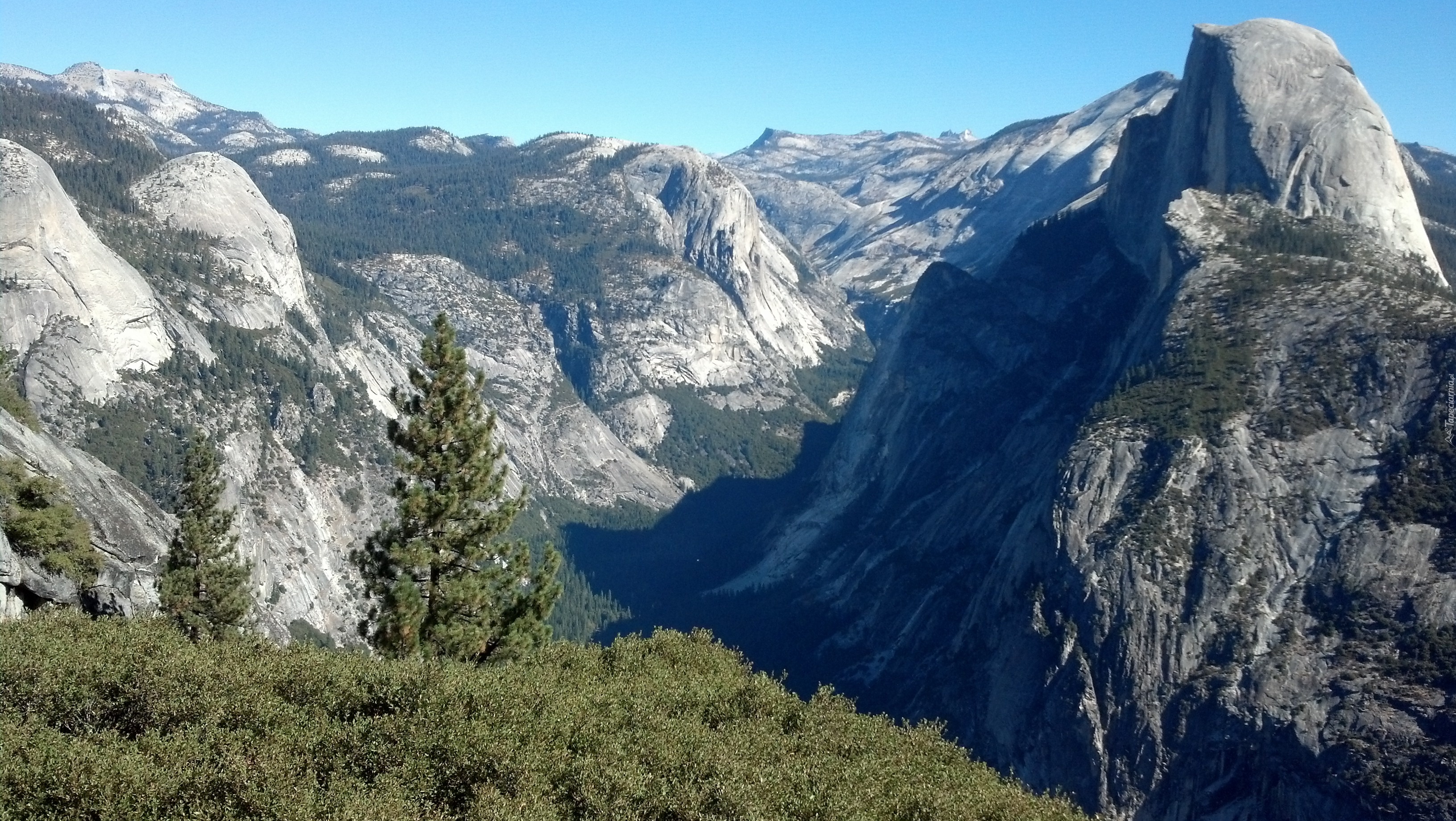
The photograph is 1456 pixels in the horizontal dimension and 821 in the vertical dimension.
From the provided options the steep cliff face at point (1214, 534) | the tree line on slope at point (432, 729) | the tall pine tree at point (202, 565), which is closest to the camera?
the tree line on slope at point (432, 729)

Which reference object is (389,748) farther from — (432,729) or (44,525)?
(44,525)

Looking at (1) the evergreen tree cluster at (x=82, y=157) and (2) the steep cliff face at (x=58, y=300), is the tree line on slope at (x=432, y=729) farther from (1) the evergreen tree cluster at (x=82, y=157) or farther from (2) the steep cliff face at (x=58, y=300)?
(1) the evergreen tree cluster at (x=82, y=157)

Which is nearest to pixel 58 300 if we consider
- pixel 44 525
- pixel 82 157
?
pixel 82 157

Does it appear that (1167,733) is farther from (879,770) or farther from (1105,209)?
(1105,209)

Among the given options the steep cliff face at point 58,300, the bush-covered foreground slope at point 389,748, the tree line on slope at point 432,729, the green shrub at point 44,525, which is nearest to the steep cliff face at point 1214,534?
the tree line on slope at point 432,729

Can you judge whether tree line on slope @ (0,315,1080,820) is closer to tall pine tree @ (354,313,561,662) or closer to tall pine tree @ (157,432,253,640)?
tall pine tree @ (354,313,561,662)

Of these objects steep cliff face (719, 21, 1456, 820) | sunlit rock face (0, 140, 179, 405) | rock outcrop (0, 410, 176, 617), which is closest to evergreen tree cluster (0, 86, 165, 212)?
sunlit rock face (0, 140, 179, 405)
